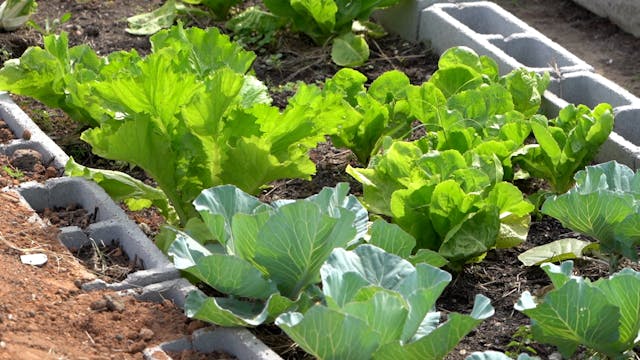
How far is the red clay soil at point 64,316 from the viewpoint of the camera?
10.00 ft

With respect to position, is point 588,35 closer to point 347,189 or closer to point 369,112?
point 369,112

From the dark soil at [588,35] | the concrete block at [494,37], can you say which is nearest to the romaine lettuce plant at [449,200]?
the concrete block at [494,37]

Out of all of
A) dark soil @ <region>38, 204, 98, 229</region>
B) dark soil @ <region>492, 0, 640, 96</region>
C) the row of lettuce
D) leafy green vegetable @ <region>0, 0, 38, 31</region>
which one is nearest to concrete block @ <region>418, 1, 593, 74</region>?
the row of lettuce

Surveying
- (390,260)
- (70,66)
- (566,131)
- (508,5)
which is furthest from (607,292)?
(508,5)

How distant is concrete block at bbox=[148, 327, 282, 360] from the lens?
10.2 ft

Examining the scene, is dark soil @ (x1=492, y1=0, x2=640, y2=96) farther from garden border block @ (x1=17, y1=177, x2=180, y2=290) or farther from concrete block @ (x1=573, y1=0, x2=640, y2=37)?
garden border block @ (x1=17, y1=177, x2=180, y2=290)

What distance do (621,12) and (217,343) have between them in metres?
3.69

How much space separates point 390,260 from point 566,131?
133cm

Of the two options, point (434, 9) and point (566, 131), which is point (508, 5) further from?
point (566, 131)

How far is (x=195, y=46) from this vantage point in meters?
4.21

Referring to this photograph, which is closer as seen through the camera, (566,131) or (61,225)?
(61,225)

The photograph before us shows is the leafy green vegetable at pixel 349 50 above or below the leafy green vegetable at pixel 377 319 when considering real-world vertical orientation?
below

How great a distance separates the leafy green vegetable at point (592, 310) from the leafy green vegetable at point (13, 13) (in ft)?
10.6

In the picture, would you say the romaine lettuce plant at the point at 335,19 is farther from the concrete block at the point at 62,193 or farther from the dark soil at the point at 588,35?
the concrete block at the point at 62,193
